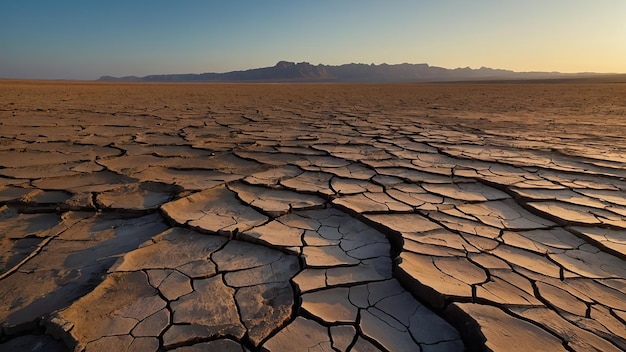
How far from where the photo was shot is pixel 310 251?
162 cm

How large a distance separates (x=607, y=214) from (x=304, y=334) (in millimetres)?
1884

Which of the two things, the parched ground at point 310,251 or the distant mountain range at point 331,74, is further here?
the distant mountain range at point 331,74

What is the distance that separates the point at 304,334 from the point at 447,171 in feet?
6.96

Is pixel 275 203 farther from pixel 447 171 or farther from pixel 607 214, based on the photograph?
pixel 607 214

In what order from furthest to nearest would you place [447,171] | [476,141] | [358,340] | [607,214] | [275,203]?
1. [476,141]
2. [447,171]
3. [275,203]
4. [607,214]
5. [358,340]

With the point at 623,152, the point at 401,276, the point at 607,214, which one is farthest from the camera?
the point at 623,152

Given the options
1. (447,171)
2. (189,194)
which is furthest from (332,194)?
(447,171)

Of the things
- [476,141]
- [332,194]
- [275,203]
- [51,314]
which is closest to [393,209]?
[332,194]

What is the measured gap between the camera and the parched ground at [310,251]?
1.13 metres

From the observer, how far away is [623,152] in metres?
3.58

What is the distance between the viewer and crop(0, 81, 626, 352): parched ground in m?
1.13

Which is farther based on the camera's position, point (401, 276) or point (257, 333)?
point (401, 276)

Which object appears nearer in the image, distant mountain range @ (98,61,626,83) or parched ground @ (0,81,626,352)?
parched ground @ (0,81,626,352)

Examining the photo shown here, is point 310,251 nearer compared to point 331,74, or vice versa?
point 310,251
